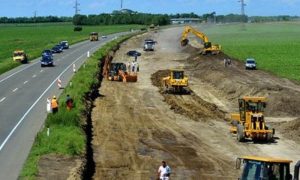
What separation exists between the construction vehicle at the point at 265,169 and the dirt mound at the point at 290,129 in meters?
18.3

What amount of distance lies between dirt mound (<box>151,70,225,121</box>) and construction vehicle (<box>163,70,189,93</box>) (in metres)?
0.85

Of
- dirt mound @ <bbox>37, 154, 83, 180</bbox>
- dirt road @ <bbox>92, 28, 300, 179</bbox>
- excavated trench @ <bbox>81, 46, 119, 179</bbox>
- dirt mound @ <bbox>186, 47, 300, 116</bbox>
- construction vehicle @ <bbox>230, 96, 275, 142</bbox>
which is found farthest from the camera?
dirt mound @ <bbox>186, 47, 300, 116</bbox>

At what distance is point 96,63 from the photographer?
79.9 meters

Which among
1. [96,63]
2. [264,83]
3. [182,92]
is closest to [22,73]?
[96,63]

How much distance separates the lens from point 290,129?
140 ft

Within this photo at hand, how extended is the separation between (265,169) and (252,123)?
675 inches

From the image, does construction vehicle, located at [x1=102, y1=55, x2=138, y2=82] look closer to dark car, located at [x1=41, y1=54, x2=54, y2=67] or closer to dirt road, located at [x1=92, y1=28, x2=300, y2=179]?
dirt road, located at [x1=92, y1=28, x2=300, y2=179]

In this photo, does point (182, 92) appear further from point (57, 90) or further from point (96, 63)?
point (96, 63)

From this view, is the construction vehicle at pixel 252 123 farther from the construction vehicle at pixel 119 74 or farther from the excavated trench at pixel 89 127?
the construction vehicle at pixel 119 74

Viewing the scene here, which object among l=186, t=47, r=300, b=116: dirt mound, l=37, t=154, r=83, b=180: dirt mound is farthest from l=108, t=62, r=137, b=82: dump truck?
l=37, t=154, r=83, b=180: dirt mound

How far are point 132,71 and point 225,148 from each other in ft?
138

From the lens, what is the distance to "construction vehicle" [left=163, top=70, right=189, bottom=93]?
2361 inches

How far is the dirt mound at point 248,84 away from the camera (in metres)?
51.2

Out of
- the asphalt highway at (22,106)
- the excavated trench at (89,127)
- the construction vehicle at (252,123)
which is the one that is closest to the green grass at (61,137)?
the excavated trench at (89,127)
